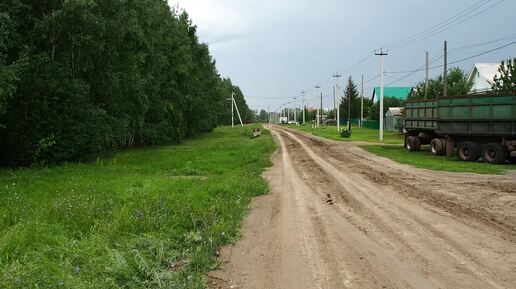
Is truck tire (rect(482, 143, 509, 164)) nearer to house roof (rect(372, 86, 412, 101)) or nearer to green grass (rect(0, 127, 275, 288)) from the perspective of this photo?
green grass (rect(0, 127, 275, 288))

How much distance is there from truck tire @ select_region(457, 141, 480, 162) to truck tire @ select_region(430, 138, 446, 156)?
8.21ft

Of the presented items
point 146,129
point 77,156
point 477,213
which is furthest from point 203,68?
point 477,213

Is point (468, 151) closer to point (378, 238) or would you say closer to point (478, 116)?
point (478, 116)

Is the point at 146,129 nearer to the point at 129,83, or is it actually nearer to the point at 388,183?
the point at 129,83

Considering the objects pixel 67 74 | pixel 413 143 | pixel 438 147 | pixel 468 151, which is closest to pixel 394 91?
pixel 413 143

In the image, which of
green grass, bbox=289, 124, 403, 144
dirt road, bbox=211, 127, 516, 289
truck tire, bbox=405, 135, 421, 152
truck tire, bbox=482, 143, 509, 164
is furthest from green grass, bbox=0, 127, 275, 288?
green grass, bbox=289, 124, 403, 144

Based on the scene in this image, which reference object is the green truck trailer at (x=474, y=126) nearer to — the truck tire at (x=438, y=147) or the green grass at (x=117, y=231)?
the truck tire at (x=438, y=147)

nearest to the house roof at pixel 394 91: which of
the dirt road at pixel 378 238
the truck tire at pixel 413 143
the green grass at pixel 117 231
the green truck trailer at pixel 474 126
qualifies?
the truck tire at pixel 413 143

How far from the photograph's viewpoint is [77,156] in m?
24.5

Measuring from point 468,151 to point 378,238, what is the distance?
1982 centimetres

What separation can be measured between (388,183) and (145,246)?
10657mm

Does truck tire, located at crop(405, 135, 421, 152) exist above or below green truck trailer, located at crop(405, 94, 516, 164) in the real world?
below

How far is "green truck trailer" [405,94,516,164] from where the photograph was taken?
2423 cm

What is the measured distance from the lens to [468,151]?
26.3 meters
